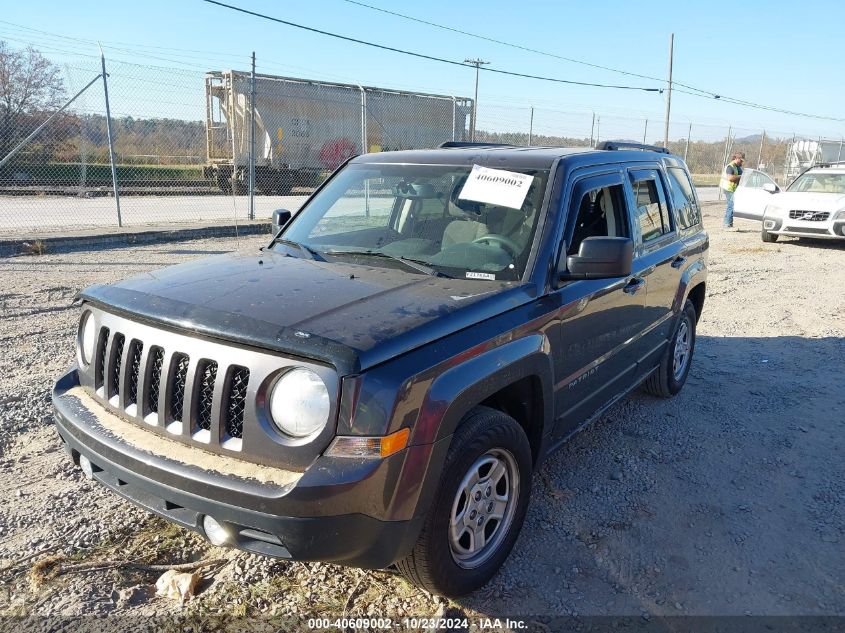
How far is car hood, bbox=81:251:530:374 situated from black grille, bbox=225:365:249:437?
0.12 meters

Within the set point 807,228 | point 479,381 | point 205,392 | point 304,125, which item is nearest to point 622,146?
point 479,381

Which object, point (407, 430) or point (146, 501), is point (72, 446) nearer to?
point (146, 501)

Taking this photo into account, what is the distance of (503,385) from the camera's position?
106 inches

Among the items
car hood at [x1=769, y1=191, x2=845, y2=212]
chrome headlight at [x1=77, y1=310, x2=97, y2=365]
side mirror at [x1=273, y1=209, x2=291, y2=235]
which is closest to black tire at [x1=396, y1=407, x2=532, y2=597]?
chrome headlight at [x1=77, y1=310, x2=97, y2=365]

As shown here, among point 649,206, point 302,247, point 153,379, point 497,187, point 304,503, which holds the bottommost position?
point 304,503

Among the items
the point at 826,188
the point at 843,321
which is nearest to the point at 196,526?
the point at 843,321

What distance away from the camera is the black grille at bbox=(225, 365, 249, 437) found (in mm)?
2301

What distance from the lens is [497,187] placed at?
3.43 m

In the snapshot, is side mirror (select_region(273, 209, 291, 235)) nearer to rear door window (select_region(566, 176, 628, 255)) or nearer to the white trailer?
rear door window (select_region(566, 176, 628, 255))

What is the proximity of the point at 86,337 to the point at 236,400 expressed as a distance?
3.65ft

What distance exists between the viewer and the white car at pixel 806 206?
12633mm

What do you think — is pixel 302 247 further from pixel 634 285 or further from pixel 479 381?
pixel 634 285

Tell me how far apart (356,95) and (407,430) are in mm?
23168

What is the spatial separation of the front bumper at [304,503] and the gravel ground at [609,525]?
22.0 inches
